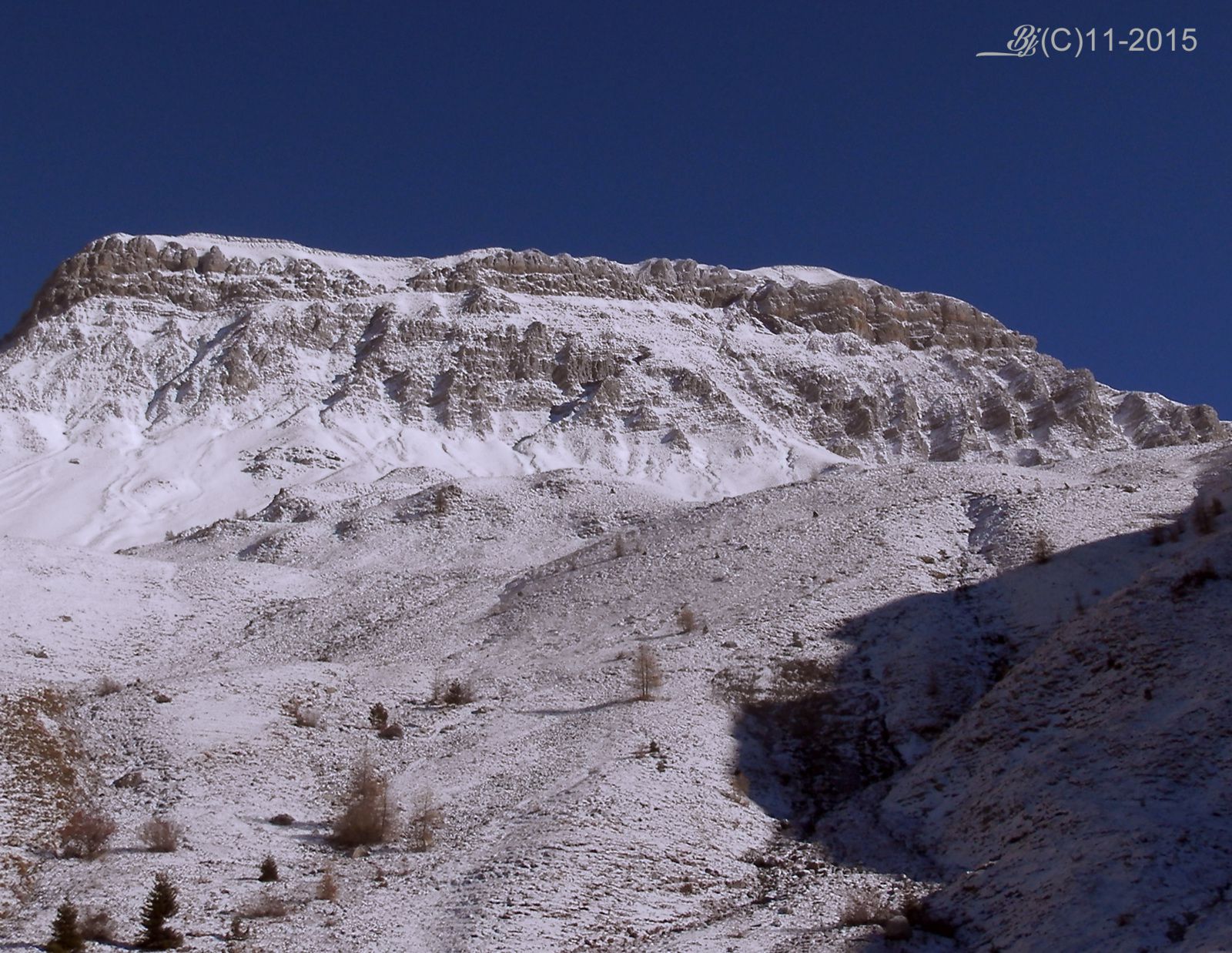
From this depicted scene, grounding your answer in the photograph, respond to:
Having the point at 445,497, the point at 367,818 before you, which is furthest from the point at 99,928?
the point at 445,497

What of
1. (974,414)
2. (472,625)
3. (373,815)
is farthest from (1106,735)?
(974,414)

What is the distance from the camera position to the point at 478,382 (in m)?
96.2

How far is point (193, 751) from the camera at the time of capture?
1783cm

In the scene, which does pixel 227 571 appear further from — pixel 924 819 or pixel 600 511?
pixel 924 819

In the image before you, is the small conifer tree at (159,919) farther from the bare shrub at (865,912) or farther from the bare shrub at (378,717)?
the bare shrub at (378,717)

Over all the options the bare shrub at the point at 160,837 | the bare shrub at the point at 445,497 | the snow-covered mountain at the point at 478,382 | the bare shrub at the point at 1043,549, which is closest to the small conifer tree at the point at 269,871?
the bare shrub at the point at 160,837

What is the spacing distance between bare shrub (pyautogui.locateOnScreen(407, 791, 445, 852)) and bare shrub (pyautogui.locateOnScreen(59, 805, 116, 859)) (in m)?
3.67

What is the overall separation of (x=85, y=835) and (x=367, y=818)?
10.9 feet

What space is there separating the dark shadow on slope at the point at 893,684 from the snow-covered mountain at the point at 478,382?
170 ft

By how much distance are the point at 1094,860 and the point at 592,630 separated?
576 inches

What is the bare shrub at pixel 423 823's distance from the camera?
49.2 ft

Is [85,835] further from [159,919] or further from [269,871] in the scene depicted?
[159,919]

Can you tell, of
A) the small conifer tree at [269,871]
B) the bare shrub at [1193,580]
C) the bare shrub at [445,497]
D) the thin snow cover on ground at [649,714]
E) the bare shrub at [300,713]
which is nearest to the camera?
the thin snow cover on ground at [649,714]

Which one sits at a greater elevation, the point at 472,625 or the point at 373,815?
the point at 472,625
